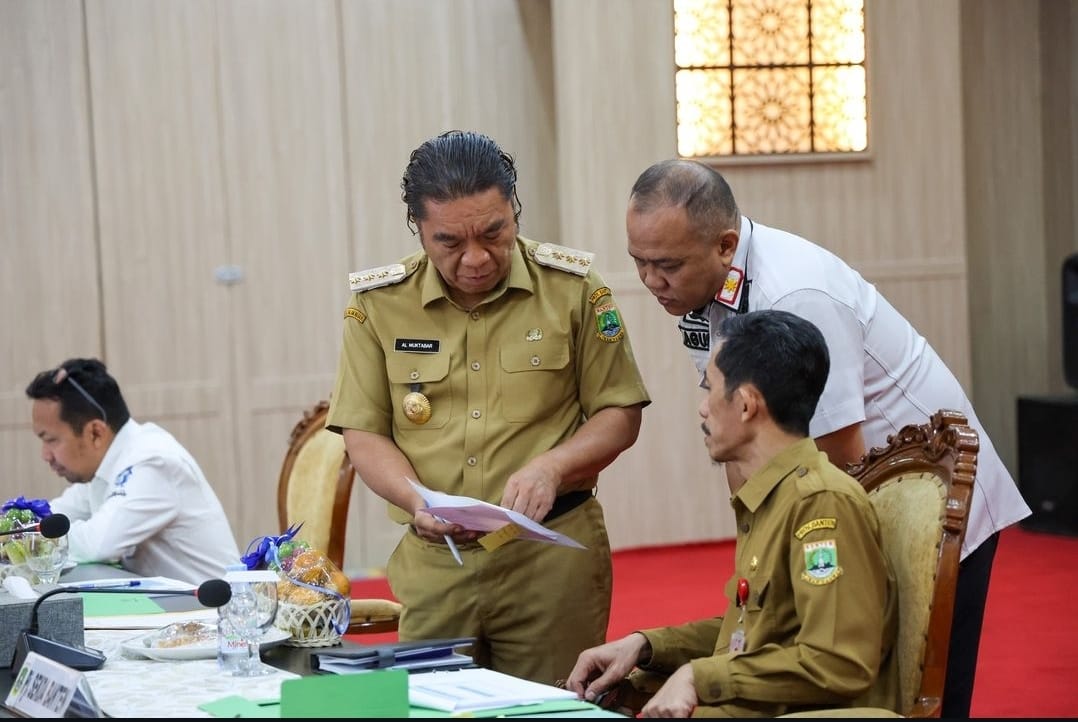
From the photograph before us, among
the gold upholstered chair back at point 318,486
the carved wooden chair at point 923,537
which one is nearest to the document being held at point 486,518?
the carved wooden chair at point 923,537

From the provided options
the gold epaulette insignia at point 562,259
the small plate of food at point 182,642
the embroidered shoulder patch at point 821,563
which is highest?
Result: the gold epaulette insignia at point 562,259

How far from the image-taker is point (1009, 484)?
7.89 feet

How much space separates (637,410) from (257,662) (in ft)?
3.01

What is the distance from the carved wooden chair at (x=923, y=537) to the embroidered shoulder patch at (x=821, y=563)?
174mm

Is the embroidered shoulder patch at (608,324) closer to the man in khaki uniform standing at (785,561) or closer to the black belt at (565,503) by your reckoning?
the black belt at (565,503)

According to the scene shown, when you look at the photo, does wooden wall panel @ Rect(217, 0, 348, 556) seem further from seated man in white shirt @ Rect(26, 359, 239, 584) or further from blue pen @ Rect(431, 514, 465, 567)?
blue pen @ Rect(431, 514, 465, 567)

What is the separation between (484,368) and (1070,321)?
16.0 ft

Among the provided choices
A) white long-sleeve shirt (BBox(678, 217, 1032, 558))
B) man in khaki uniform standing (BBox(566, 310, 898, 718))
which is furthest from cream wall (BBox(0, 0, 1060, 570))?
man in khaki uniform standing (BBox(566, 310, 898, 718))

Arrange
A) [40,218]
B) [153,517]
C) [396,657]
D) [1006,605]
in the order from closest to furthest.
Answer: [396,657]
[153,517]
[1006,605]
[40,218]

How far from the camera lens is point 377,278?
8.72ft

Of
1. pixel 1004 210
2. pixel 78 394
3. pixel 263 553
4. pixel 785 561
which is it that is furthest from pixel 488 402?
pixel 1004 210

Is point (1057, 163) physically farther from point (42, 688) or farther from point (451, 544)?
point (42, 688)

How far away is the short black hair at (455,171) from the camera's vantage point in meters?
2.41

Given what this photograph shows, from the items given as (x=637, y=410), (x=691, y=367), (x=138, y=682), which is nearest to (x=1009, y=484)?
(x=637, y=410)
